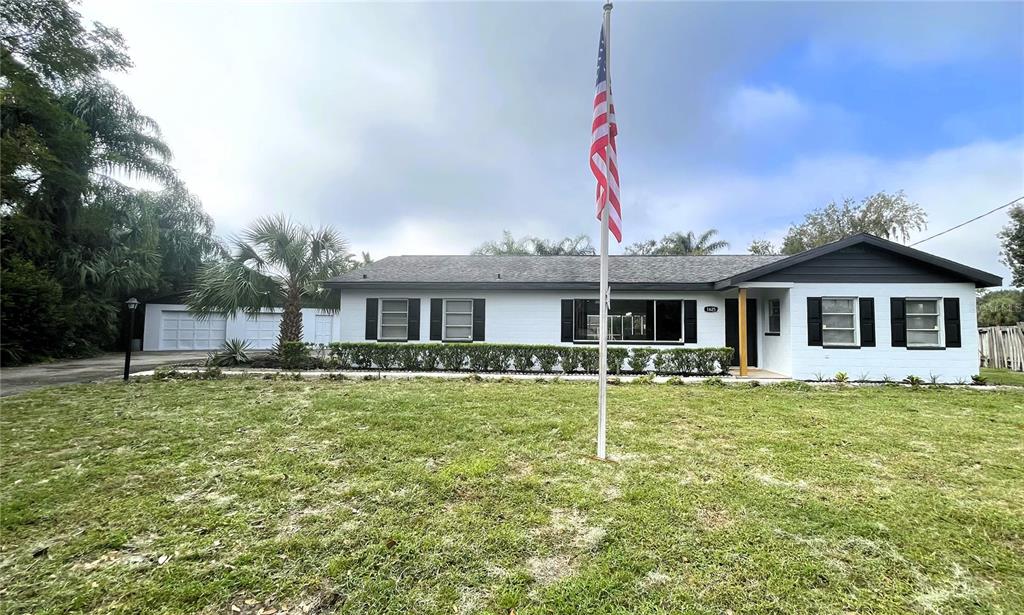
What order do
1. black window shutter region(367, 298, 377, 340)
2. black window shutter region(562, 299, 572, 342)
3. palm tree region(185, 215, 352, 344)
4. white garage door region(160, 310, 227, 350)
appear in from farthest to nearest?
1. white garage door region(160, 310, 227, 350)
2. black window shutter region(367, 298, 377, 340)
3. black window shutter region(562, 299, 572, 342)
4. palm tree region(185, 215, 352, 344)

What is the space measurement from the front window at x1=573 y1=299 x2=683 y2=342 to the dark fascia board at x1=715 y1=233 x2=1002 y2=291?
6.14 feet

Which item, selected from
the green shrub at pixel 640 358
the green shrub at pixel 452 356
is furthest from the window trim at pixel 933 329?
the green shrub at pixel 452 356

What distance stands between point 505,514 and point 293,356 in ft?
33.5

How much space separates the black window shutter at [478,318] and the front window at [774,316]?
819 centimetres

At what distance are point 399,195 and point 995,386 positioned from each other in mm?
18299

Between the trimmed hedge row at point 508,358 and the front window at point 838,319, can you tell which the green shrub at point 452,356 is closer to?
the trimmed hedge row at point 508,358

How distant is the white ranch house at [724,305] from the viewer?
32.9 ft

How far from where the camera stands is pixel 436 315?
12.3 metres

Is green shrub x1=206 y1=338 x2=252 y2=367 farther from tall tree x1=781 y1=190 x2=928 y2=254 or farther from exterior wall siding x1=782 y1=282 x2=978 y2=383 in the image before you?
tall tree x1=781 y1=190 x2=928 y2=254

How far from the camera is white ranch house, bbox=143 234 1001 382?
10.0 m

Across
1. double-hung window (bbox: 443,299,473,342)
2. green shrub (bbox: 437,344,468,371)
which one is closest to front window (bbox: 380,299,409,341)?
double-hung window (bbox: 443,299,473,342)

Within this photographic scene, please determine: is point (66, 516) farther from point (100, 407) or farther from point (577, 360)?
point (577, 360)

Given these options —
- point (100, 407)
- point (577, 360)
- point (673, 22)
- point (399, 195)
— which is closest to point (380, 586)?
point (100, 407)

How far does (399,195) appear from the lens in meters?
16.4
